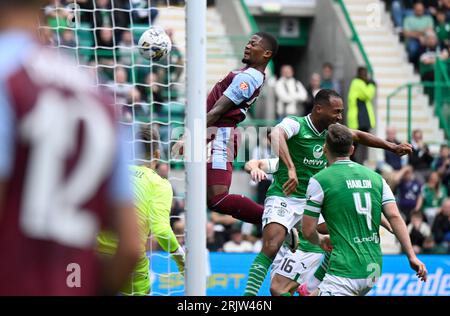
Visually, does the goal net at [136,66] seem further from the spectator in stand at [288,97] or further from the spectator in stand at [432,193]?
the spectator in stand at [432,193]

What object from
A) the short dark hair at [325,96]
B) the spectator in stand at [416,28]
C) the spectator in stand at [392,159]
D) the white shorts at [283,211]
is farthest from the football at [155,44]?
the spectator in stand at [416,28]

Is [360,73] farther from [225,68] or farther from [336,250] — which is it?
[336,250]

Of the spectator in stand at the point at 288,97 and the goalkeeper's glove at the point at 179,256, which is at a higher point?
the spectator in stand at the point at 288,97

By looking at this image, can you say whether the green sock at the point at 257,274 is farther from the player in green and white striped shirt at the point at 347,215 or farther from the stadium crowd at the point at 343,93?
the stadium crowd at the point at 343,93

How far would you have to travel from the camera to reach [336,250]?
7102mm

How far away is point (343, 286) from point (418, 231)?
846 cm

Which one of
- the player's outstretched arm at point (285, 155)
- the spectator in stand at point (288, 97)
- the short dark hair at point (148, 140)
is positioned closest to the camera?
the player's outstretched arm at point (285, 155)

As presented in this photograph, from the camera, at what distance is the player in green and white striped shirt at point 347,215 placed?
7008 millimetres

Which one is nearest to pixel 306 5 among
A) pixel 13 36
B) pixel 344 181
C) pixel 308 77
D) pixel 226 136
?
pixel 308 77

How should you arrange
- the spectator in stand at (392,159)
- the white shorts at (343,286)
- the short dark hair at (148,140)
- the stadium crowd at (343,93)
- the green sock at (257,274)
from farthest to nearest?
the spectator in stand at (392,159) → the stadium crowd at (343,93) → the green sock at (257,274) → the short dark hair at (148,140) → the white shorts at (343,286)

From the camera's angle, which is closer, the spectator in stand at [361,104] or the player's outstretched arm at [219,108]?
the player's outstretched arm at [219,108]

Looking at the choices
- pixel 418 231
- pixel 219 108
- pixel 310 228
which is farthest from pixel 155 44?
pixel 418 231

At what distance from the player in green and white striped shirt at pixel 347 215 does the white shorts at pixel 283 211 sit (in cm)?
135

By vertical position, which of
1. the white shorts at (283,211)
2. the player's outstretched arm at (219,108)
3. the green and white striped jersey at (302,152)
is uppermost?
the player's outstretched arm at (219,108)
